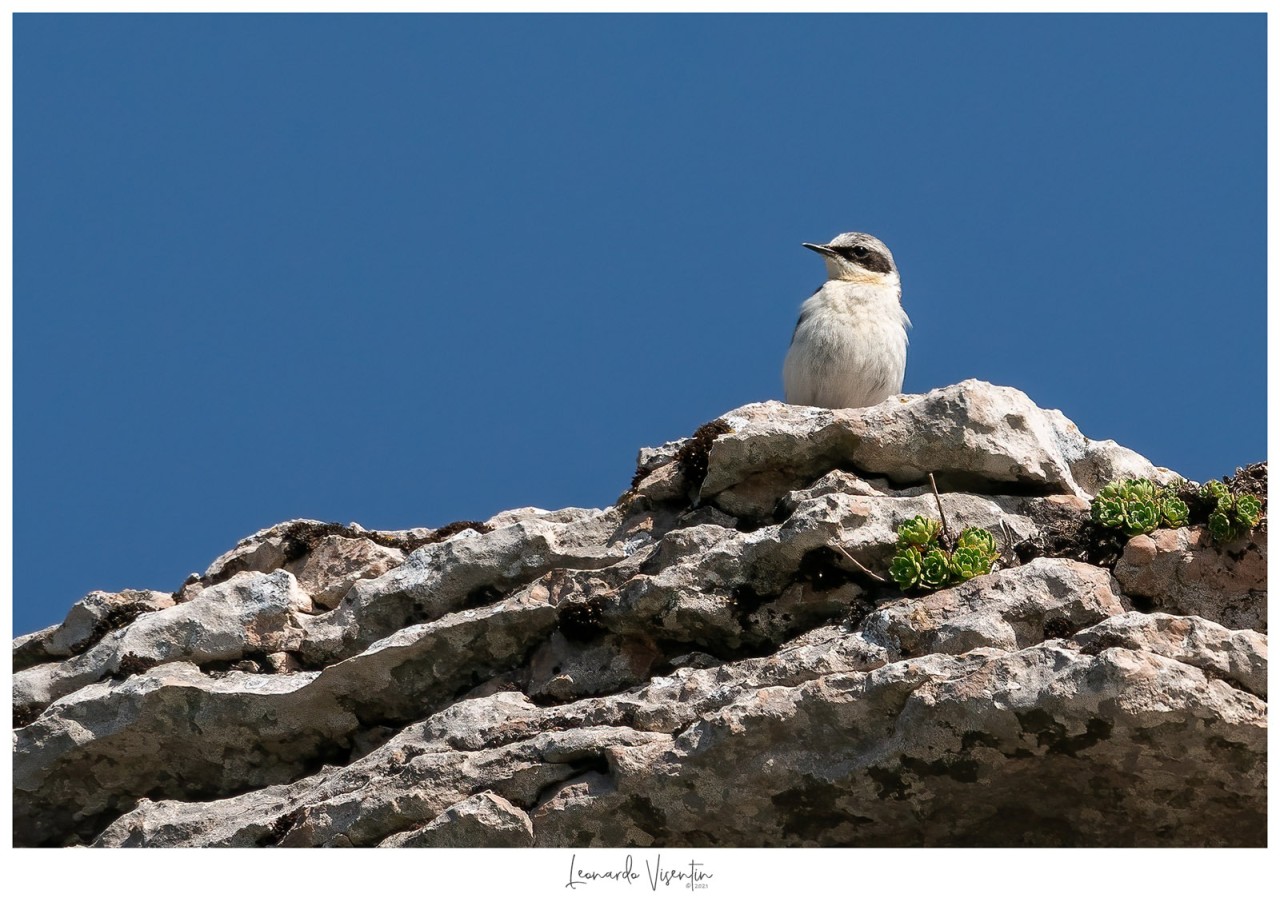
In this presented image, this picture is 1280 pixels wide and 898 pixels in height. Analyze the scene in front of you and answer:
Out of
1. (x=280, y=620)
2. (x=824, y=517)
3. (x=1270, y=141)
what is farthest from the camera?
(x=280, y=620)

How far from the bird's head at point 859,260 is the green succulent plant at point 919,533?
8286 mm

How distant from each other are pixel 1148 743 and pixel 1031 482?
13.6 ft

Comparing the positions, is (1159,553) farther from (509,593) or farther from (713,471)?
→ (509,593)

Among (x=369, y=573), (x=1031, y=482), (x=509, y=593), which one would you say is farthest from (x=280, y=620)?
(x=1031, y=482)

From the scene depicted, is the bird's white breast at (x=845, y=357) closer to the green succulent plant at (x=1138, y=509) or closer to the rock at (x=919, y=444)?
the rock at (x=919, y=444)

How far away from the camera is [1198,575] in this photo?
12055 mm

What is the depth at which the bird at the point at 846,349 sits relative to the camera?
18.5 m

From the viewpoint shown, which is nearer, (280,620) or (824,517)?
(824,517)

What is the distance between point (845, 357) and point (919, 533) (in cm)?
616

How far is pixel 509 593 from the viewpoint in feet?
47.2

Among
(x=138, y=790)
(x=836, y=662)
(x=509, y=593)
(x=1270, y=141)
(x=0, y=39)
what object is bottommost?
(x=138, y=790)

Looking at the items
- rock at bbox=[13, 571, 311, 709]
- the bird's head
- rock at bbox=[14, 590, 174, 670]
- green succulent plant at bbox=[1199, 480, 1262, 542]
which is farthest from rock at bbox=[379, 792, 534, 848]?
the bird's head

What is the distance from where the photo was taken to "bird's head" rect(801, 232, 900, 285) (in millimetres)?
20516
